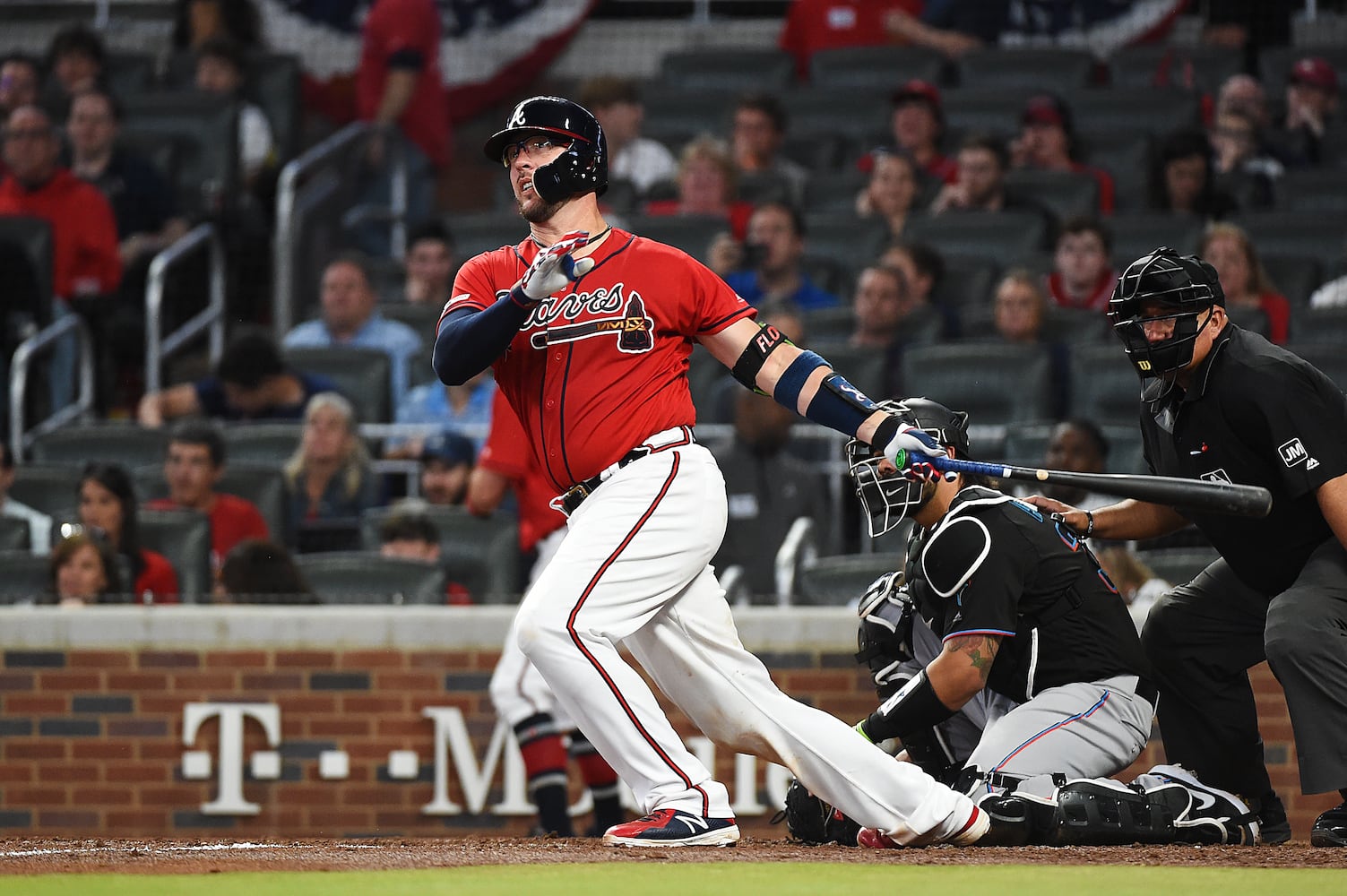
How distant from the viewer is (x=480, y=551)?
26.2 feet

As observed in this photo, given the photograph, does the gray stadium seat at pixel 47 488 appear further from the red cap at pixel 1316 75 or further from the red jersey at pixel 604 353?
the red cap at pixel 1316 75

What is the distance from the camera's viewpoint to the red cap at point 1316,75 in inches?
430

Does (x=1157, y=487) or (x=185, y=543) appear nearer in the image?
(x=1157, y=487)

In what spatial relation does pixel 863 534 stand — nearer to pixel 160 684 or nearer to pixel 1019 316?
pixel 1019 316

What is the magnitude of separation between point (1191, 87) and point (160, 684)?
291 inches

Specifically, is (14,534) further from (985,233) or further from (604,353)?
(985,233)

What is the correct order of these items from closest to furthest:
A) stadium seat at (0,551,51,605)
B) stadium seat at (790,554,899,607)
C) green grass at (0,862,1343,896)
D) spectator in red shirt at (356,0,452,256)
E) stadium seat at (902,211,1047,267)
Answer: green grass at (0,862,1343,896)
stadium seat at (790,554,899,607)
stadium seat at (0,551,51,605)
stadium seat at (902,211,1047,267)
spectator in red shirt at (356,0,452,256)

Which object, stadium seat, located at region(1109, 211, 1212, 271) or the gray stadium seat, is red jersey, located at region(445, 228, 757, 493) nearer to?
the gray stadium seat

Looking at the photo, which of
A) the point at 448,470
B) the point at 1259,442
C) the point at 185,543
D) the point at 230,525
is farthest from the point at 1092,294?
the point at 1259,442

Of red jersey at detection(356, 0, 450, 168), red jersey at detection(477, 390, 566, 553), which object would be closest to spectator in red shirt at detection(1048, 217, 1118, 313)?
red jersey at detection(477, 390, 566, 553)

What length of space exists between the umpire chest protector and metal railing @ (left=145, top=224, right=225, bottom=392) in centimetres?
602

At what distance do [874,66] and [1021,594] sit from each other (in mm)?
7904

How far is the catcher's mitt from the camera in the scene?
5.10 m

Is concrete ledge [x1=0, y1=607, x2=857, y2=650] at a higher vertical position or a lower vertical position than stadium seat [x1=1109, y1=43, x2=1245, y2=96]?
lower
